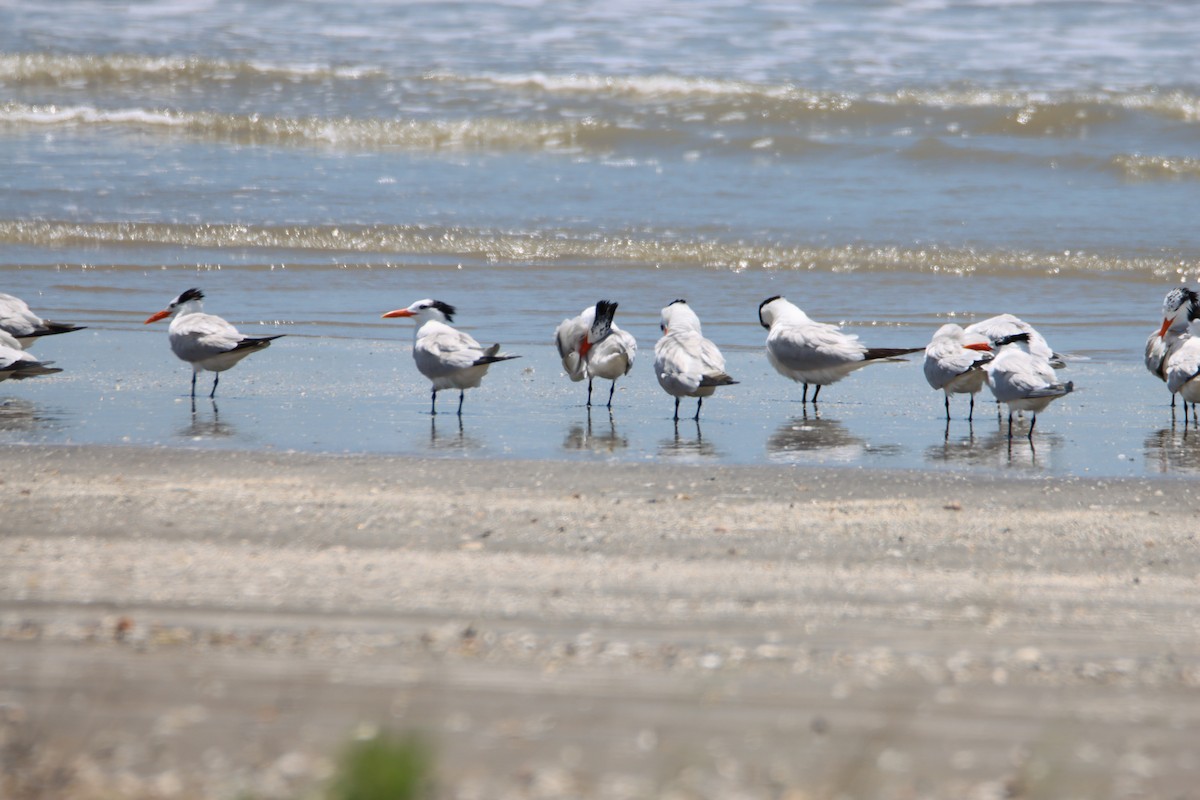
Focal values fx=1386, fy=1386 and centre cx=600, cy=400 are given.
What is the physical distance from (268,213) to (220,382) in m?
6.72

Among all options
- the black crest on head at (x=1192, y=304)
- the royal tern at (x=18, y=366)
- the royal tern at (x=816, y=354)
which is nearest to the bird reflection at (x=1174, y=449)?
the black crest on head at (x=1192, y=304)

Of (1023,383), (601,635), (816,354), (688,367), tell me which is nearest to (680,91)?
(816,354)

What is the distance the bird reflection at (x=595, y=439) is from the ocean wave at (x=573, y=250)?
232 inches

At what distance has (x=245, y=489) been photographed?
5.25 meters

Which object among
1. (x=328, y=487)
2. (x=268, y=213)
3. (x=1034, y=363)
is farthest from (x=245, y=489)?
(x=268, y=213)

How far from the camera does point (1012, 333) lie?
8047mm

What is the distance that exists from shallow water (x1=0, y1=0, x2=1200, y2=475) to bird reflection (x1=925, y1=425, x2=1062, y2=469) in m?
0.03

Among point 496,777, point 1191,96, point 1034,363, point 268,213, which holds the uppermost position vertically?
point 1191,96

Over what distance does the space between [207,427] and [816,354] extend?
130 inches

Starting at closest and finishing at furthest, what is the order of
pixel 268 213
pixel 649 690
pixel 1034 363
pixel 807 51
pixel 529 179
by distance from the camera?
pixel 649 690 → pixel 1034 363 → pixel 268 213 → pixel 529 179 → pixel 807 51

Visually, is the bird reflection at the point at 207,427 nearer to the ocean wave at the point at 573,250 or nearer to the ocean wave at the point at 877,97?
the ocean wave at the point at 573,250

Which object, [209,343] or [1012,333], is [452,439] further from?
[1012,333]

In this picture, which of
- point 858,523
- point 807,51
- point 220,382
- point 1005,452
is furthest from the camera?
point 807,51

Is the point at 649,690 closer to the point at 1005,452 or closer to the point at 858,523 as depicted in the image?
the point at 858,523
